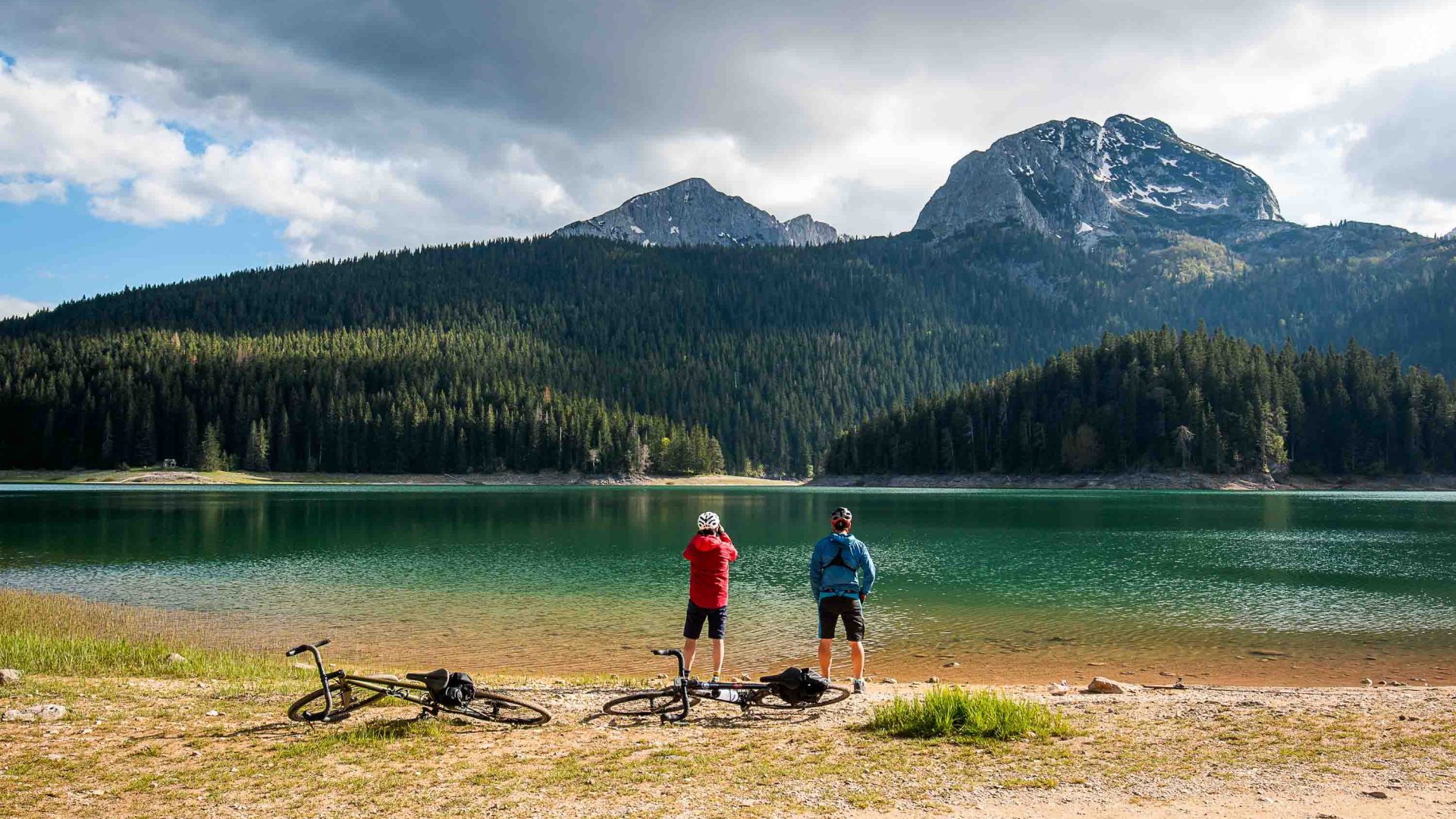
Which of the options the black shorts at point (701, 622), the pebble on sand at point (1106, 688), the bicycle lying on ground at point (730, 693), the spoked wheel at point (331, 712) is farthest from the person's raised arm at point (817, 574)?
the spoked wheel at point (331, 712)

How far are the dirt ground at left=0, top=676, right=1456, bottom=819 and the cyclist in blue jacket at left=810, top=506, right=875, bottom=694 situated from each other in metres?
1.23

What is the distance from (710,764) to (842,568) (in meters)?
4.62

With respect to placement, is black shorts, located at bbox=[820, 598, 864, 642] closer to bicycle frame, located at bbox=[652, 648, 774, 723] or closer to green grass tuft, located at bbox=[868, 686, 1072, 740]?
bicycle frame, located at bbox=[652, 648, 774, 723]

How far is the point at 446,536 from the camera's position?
49688 millimetres

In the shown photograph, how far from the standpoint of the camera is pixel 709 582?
13.2 m

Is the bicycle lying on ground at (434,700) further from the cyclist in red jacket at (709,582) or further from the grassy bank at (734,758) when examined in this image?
the cyclist in red jacket at (709,582)

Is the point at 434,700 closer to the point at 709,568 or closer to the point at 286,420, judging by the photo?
the point at 709,568

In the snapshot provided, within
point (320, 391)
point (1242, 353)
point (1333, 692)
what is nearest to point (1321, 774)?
point (1333, 692)

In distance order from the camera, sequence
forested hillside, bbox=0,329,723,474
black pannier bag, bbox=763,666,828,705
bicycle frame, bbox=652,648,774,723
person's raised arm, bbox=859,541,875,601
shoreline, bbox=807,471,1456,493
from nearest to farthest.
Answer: bicycle frame, bbox=652,648,774,723, black pannier bag, bbox=763,666,828,705, person's raised arm, bbox=859,541,875,601, shoreline, bbox=807,471,1456,493, forested hillside, bbox=0,329,723,474

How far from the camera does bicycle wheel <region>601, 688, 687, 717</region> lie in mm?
11570

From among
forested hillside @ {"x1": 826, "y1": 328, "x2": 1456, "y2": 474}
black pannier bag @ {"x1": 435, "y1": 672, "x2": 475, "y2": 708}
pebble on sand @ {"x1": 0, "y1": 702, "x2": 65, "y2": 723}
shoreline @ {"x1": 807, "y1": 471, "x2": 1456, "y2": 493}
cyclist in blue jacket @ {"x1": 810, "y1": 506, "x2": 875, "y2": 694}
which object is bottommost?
shoreline @ {"x1": 807, "y1": 471, "x2": 1456, "y2": 493}

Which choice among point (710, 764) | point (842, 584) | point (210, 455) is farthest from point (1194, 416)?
point (210, 455)

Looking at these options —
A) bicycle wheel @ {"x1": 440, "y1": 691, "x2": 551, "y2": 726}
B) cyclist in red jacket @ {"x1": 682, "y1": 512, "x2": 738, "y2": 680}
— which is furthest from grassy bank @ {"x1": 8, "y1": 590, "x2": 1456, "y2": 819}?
cyclist in red jacket @ {"x1": 682, "y1": 512, "x2": 738, "y2": 680}

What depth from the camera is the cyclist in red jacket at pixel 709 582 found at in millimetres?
13039
